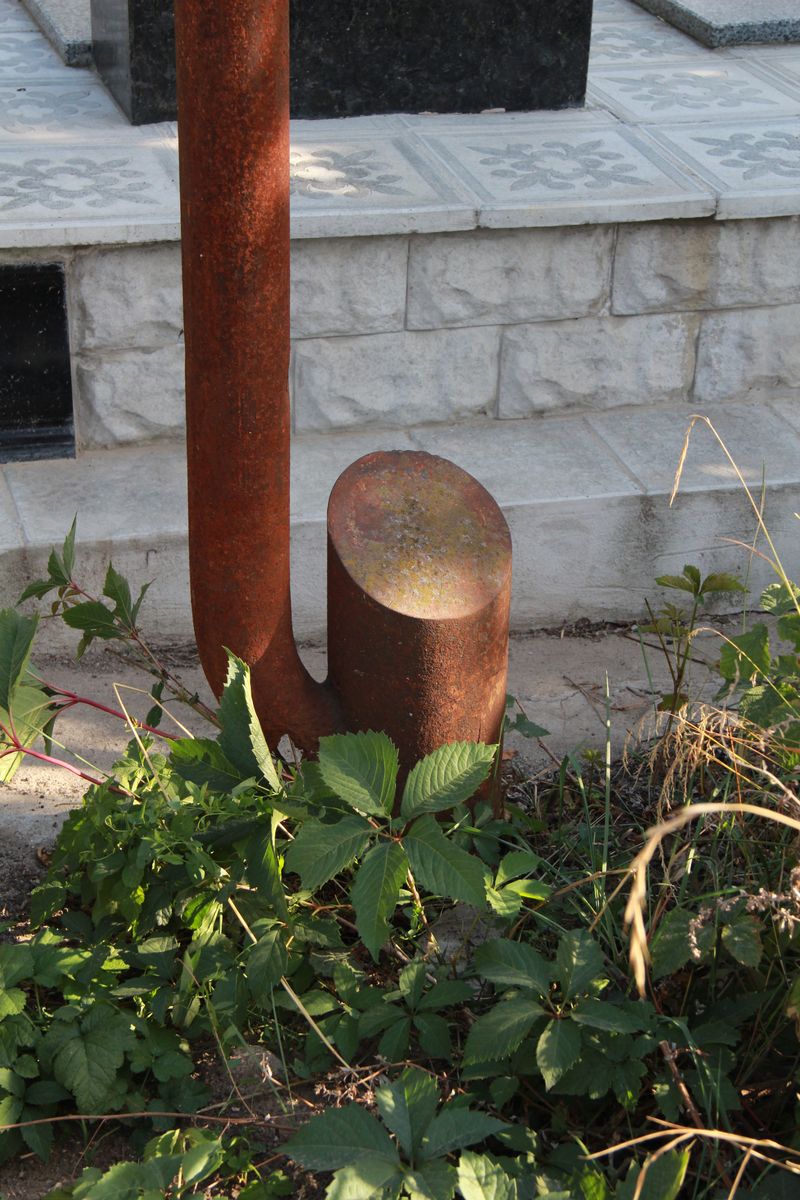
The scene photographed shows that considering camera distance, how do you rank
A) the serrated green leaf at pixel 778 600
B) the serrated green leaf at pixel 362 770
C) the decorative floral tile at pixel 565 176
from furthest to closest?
the decorative floral tile at pixel 565 176 → the serrated green leaf at pixel 778 600 → the serrated green leaf at pixel 362 770

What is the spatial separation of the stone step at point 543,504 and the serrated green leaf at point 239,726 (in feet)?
3.79

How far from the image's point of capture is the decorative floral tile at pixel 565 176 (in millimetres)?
3094

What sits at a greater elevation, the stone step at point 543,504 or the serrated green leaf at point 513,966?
the serrated green leaf at point 513,966

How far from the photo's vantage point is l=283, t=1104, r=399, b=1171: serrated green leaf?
1.51 metres

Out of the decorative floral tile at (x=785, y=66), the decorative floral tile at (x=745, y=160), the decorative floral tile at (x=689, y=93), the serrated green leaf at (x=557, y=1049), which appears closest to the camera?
the serrated green leaf at (x=557, y=1049)

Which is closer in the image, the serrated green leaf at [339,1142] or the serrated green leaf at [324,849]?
the serrated green leaf at [339,1142]

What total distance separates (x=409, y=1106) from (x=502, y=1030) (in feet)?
0.48

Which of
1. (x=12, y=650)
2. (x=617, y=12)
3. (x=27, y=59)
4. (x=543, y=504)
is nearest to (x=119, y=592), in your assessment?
(x=12, y=650)

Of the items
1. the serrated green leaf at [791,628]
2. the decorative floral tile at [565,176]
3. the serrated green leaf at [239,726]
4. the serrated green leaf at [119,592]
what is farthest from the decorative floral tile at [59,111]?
the serrated green leaf at [791,628]

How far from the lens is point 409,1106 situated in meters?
1.56

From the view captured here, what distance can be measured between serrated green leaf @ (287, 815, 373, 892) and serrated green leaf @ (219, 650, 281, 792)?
0.33 ft

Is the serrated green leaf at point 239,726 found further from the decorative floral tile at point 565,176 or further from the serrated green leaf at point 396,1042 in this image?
the decorative floral tile at point 565,176

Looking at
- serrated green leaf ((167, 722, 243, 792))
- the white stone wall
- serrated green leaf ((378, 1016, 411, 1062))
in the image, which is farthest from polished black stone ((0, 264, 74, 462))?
serrated green leaf ((378, 1016, 411, 1062))

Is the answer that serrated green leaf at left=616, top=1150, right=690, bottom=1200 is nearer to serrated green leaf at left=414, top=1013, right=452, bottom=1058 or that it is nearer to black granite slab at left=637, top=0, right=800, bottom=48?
serrated green leaf at left=414, top=1013, right=452, bottom=1058
